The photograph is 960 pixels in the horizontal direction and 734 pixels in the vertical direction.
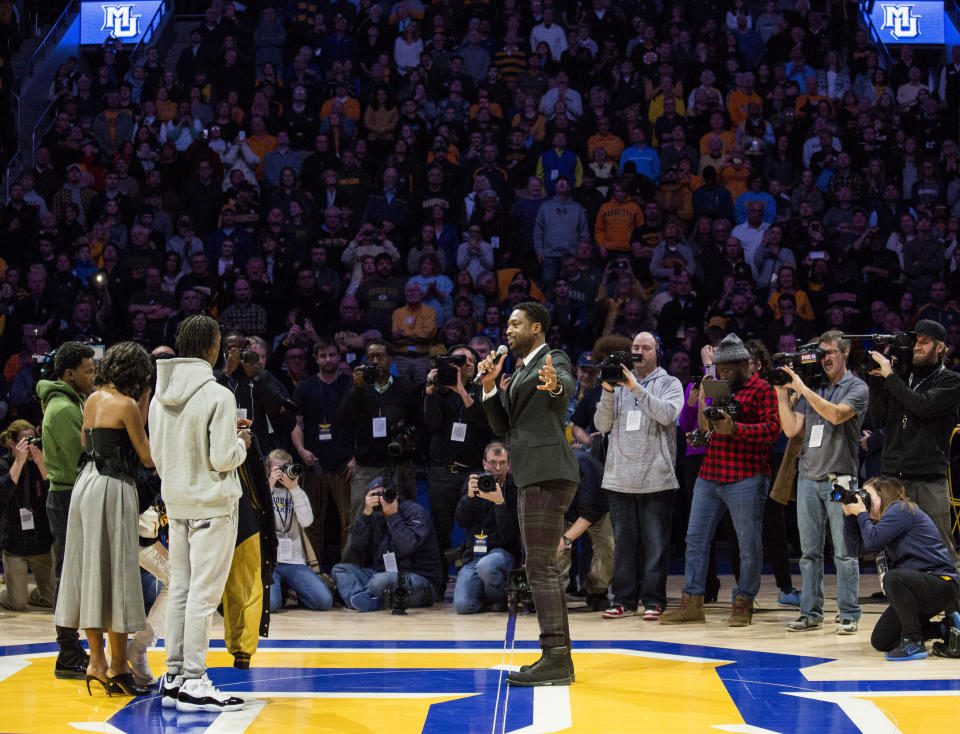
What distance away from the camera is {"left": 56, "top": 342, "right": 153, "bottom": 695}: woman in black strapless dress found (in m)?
5.68

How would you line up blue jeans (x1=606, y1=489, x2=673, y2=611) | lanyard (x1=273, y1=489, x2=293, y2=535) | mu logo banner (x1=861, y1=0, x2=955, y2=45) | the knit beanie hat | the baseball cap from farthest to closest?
mu logo banner (x1=861, y1=0, x2=955, y2=45) < lanyard (x1=273, y1=489, x2=293, y2=535) < blue jeans (x1=606, y1=489, x2=673, y2=611) < the knit beanie hat < the baseball cap

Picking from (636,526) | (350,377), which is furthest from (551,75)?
→ (636,526)

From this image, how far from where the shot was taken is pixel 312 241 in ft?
41.3

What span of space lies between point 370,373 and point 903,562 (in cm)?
415

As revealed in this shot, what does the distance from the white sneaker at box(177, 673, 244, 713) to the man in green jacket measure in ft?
5.02

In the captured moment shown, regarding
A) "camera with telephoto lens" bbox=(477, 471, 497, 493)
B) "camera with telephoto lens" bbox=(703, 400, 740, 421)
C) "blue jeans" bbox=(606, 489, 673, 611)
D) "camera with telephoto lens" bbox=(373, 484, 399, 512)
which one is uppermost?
"camera with telephoto lens" bbox=(703, 400, 740, 421)

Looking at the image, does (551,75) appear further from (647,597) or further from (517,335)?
(517,335)

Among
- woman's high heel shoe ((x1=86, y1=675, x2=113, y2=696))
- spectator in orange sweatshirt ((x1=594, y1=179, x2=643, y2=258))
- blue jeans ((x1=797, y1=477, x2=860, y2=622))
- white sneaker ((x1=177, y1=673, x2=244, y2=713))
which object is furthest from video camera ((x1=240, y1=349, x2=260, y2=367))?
spectator in orange sweatshirt ((x1=594, y1=179, x2=643, y2=258))

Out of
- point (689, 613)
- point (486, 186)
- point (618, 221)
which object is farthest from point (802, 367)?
point (486, 186)

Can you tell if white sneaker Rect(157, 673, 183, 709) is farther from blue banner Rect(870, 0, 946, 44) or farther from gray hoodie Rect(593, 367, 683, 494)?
blue banner Rect(870, 0, 946, 44)

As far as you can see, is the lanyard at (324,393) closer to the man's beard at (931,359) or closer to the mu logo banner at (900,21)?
the man's beard at (931,359)

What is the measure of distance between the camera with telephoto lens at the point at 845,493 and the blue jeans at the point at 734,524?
0.77 meters

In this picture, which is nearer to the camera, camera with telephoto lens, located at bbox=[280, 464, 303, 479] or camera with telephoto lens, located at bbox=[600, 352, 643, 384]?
camera with telephoto lens, located at bbox=[600, 352, 643, 384]

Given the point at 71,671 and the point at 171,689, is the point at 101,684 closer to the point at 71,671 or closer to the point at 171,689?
the point at 71,671
